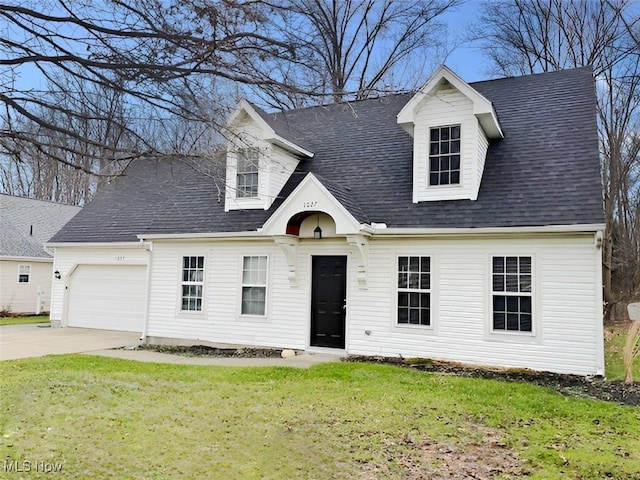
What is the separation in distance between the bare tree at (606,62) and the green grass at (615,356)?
3702mm

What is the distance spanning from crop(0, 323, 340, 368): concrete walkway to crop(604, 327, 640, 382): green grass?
5354 mm

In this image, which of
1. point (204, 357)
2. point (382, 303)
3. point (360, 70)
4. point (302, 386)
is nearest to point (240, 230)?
point (204, 357)

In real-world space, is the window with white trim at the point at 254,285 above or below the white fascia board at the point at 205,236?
below

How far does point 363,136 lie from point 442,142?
3.06 m

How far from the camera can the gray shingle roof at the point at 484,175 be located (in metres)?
9.33

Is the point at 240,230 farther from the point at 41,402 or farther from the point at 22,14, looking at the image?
the point at 22,14

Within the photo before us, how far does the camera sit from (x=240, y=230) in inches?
458

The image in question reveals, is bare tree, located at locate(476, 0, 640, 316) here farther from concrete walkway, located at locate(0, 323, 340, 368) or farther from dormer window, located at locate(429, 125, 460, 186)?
concrete walkway, located at locate(0, 323, 340, 368)

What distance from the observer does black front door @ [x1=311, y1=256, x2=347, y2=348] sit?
1084cm

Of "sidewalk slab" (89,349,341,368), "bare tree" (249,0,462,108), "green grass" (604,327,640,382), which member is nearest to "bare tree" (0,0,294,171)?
"bare tree" (249,0,462,108)

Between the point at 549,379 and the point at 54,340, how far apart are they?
11.8 m

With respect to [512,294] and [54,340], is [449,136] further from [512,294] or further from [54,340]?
[54,340]

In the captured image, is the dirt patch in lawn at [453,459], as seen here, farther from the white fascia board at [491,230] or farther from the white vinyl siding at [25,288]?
the white vinyl siding at [25,288]

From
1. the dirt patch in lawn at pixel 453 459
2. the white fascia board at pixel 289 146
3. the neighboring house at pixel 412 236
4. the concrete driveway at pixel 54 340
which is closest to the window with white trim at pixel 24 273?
the concrete driveway at pixel 54 340
